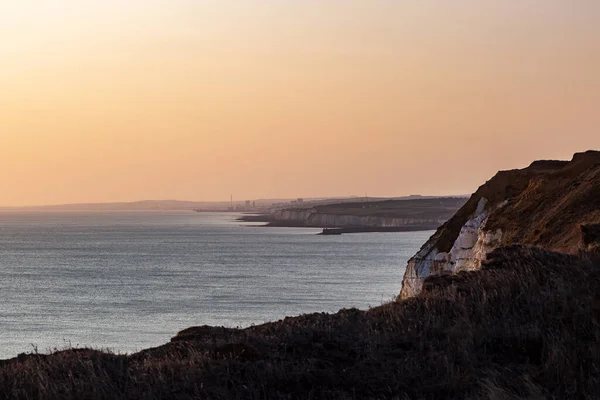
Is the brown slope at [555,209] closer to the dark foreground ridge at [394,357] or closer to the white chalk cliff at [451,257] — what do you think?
the white chalk cliff at [451,257]

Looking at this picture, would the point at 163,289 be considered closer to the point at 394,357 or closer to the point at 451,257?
the point at 451,257

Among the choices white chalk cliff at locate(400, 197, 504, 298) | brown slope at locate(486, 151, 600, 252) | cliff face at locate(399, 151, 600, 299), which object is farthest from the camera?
white chalk cliff at locate(400, 197, 504, 298)

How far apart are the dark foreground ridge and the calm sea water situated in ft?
83.0

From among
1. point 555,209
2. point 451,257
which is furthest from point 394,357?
point 451,257

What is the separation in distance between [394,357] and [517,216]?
22.1m

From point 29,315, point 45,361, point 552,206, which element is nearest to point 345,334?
point 45,361

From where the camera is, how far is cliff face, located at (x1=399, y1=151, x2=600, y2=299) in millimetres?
24938

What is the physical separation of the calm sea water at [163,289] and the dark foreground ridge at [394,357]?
2529cm

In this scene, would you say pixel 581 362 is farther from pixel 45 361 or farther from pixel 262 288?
pixel 262 288

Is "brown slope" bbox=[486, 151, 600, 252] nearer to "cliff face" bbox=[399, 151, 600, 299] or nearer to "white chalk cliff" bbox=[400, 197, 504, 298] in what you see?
"cliff face" bbox=[399, 151, 600, 299]

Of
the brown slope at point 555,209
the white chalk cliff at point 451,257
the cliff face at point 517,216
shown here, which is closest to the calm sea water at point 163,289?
the white chalk cliff at point 451,257

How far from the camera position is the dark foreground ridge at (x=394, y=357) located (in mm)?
8602

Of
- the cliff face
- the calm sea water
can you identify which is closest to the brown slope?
the cliff face

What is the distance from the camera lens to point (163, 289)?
74.4 metres
